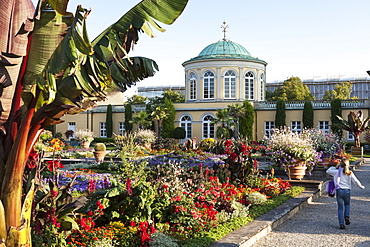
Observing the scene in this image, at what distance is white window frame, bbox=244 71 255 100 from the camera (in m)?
37.8

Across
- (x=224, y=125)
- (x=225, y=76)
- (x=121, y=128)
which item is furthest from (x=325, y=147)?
A: (x=121, y=128)

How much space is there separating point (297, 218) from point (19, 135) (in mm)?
6146

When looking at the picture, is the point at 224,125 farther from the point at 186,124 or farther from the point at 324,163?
the point at 324,163

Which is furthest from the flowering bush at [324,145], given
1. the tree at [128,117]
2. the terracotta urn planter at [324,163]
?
the tree at [128,117]

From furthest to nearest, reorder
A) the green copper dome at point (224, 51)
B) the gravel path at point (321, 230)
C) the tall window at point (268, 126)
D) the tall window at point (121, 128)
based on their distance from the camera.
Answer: the tall window at point (121, 128)
the green copper dome at point (224, 51)
the tall window at point (268, 126)
the gravel path at point (321, 230)

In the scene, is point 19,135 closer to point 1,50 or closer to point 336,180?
point 1,50

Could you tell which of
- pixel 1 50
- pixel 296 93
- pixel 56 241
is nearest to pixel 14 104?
pixel 1 50

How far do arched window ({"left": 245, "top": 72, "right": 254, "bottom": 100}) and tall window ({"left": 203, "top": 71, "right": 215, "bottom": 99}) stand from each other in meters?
3.15

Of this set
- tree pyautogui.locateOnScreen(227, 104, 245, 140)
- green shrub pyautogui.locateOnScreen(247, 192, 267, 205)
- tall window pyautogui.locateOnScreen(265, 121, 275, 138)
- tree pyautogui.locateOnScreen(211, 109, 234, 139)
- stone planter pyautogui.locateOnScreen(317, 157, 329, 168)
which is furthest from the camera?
tall window pyautogui.locateOnScreen(265, 121, 275, 138)

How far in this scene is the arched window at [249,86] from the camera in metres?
37.8

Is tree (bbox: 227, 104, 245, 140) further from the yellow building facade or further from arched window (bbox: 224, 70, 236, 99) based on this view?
arched window (bbox: 224, 70, 236, 99)

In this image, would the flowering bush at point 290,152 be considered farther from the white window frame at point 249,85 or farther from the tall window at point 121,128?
the tall window at point 121,128

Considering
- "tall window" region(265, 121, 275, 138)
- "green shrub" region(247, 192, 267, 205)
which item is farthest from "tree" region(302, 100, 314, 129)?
"green shrub" region(247, 192, 267, 205)

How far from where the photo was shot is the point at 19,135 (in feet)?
13.9
